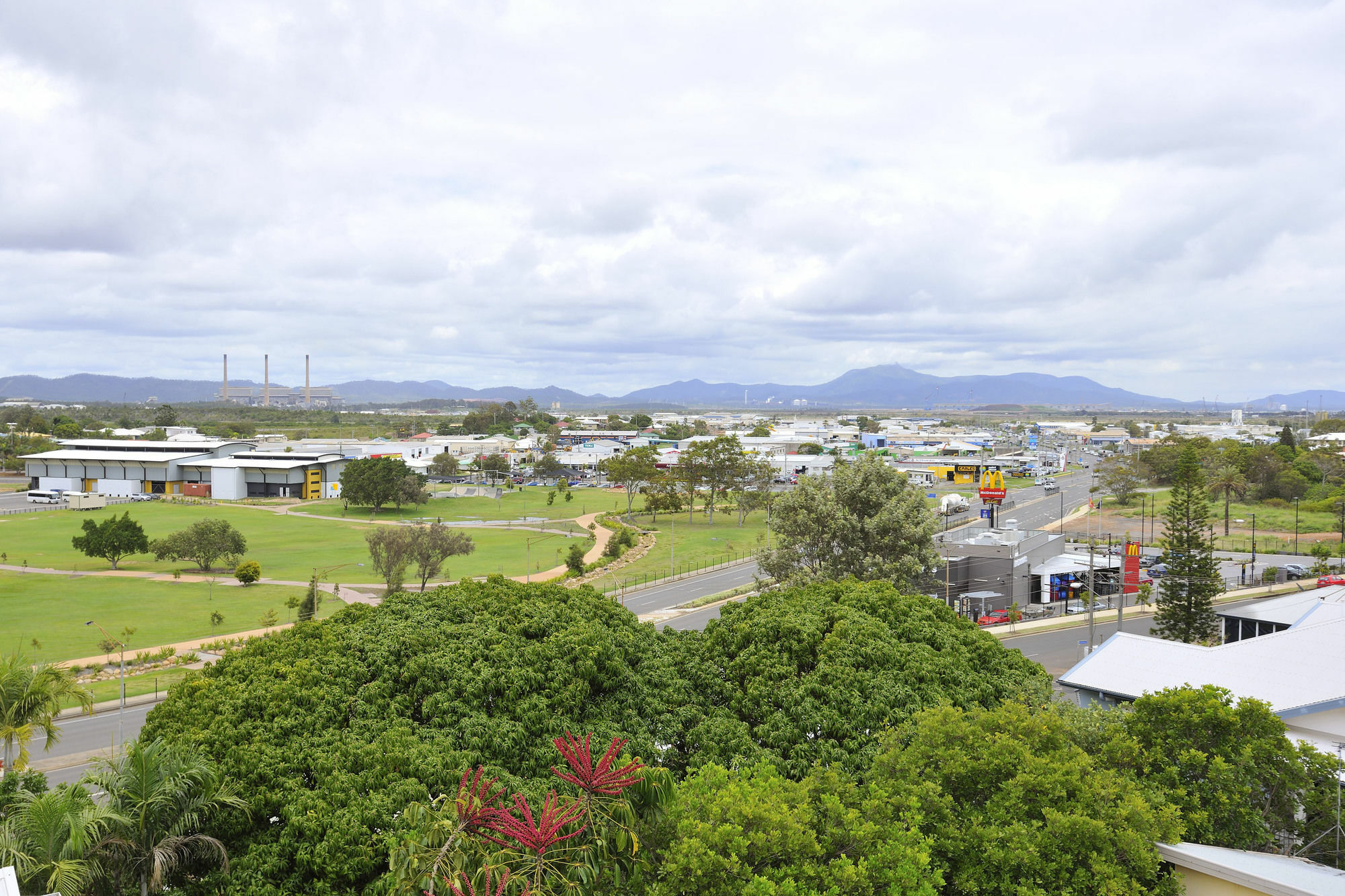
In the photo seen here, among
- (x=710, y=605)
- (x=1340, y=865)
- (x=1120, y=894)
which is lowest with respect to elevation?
(x=710, y=605)

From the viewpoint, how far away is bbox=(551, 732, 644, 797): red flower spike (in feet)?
24.7

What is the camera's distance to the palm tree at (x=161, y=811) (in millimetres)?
9844

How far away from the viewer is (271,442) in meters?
122

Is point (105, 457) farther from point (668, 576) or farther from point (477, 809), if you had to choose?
point (477, 809)

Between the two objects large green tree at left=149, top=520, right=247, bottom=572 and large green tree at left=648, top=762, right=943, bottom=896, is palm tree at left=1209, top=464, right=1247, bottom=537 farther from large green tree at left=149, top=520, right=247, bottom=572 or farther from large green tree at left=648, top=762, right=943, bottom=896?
large green tree at left=149, top=520, right=247, bottom=572

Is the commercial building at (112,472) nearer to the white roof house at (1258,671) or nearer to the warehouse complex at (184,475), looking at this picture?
the warehouse complex at (184,475)

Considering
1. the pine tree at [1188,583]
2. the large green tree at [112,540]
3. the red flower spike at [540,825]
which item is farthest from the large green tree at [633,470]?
the red flower spike at [540,825]

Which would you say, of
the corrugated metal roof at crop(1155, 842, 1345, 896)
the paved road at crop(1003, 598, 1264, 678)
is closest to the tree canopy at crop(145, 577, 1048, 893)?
the corrugated metal roof at crop(1155, 842, 1345, 896)

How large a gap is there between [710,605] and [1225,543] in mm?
40371

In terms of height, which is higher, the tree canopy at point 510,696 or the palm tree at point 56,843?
the tree canopy at point 510,696

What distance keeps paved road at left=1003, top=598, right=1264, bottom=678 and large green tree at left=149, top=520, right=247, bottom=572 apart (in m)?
39.0

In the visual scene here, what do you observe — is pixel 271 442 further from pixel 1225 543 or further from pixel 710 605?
pixel 1225 543

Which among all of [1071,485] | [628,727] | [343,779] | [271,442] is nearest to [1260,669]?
[628,727]

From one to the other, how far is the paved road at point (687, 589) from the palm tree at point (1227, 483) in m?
37.9
